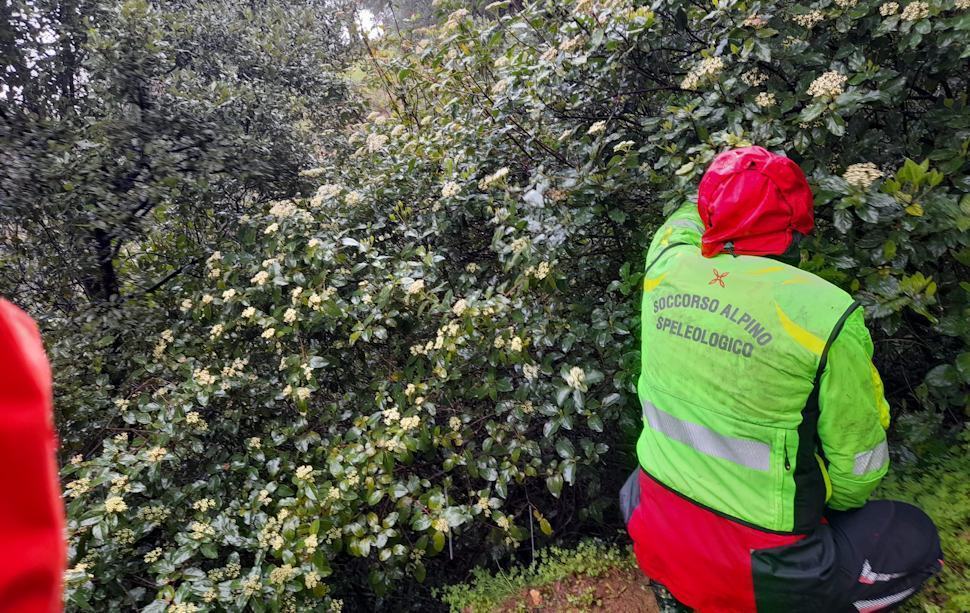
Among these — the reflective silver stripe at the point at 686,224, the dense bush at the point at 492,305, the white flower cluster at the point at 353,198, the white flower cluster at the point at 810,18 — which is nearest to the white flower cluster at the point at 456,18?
the dense bush at the point at 492,305

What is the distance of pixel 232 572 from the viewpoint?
90.5 inches

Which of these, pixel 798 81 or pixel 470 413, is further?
pixel 470 413

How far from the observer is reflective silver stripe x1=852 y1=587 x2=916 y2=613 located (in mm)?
1646

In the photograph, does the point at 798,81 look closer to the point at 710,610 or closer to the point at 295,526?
the point at 710,610

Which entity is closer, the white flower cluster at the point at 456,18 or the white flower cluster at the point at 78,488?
the white flower cluster at the point at 78,488

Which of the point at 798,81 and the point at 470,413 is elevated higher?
the point at 798,81

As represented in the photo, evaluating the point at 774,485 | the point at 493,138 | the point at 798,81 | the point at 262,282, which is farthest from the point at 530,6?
the point at 774,485

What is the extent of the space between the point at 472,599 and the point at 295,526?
1100 millimetres

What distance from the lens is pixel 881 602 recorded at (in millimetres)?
1660

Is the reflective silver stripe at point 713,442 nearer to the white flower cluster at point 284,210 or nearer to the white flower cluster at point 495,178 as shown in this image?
the white flower cluster at point 495,178

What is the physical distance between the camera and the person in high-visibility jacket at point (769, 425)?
148 centimetres

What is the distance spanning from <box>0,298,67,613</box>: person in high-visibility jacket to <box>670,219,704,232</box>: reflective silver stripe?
1936 mm

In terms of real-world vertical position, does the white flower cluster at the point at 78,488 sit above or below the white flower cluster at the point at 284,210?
below

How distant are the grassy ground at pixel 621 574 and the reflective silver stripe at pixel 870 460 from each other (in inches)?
29.9
